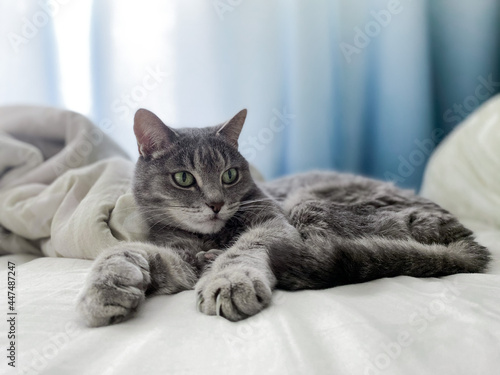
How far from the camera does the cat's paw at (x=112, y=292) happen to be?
83 cm

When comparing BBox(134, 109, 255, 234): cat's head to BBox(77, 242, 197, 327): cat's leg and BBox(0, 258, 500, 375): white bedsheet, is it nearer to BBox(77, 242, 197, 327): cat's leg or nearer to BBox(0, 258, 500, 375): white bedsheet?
BBox(77, 242, 197, 327): cat's leg

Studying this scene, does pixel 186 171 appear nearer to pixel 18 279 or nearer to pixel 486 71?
pixel 18 279

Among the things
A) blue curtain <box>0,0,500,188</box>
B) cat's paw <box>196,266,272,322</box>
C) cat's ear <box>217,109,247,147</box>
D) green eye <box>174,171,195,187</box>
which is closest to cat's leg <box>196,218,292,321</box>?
cat's paw <box>196,266,272,322</box>

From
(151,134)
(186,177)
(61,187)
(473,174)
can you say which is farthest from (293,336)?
(473,174)

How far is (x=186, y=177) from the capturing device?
1.23 meters

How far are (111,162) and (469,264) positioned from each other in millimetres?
1251

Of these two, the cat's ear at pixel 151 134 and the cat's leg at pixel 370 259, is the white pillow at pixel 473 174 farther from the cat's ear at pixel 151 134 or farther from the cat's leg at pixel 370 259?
the cat's ear at pixel 151 134

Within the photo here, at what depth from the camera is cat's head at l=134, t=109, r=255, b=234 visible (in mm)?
1201

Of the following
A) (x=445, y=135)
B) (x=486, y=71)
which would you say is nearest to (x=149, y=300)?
(x=445, y=135)

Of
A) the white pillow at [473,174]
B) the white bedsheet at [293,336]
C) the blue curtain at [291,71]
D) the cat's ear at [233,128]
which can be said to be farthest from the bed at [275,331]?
the blue curtain at [291,71]

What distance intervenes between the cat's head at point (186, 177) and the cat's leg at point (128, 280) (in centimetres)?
14

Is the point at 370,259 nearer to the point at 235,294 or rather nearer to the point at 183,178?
the point at 235,294

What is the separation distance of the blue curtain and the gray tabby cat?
79cm

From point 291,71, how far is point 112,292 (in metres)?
1.82
